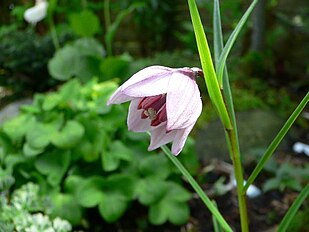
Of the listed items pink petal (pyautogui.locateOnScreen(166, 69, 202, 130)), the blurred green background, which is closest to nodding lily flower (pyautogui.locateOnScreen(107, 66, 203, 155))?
pink petal (pyautogui.locateOnScreen(166, 69, 202, 130))

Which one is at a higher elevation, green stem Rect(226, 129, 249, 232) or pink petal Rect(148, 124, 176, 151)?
pink petal Rect(148, 124, 176, 151)

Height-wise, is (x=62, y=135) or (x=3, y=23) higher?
(x=62, y=135)

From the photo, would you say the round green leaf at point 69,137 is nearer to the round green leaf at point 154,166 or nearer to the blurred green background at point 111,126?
the blurred green background at point 111,126

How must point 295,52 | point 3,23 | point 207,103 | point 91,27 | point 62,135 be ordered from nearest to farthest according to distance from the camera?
point 62,135 → point 207,103 → point 91,27 → point 295,52 → point 3,23

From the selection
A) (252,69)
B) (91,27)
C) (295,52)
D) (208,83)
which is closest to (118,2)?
(91,27)

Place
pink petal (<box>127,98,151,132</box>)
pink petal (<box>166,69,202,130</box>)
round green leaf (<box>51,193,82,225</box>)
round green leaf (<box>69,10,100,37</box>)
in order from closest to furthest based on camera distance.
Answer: pink petal (<box>166,69,202,130</box>) < pink petal (<box>127,98,151,132</box>) < round green leaf (<box>51,193,82,225</box>) < round green leaf (<box>69,10,100,37</box>)

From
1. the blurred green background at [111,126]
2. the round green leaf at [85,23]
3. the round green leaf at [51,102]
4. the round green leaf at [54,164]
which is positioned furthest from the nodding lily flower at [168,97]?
the round green leaf at [85,23]

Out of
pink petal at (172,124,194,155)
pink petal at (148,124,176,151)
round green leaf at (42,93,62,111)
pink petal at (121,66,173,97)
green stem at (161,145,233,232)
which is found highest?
pink petal at (121,66,173,97)

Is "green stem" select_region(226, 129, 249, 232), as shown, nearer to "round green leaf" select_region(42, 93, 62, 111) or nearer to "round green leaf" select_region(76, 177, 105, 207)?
"round green leaf" select_region(76, 177, 105, 207)

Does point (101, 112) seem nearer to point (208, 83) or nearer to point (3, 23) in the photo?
point (208, 83)
